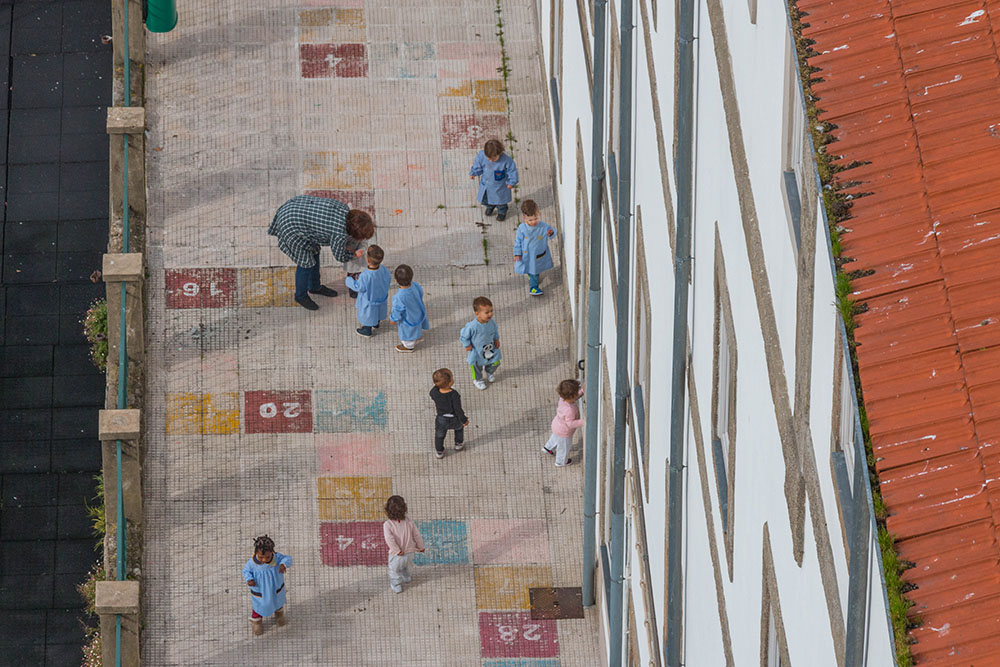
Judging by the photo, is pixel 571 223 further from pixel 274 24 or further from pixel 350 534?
pixel 274 24

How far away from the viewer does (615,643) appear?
17.3m

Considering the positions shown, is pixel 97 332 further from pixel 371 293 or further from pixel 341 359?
pixel 371 293

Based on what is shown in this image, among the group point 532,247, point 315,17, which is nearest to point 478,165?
point 532,247

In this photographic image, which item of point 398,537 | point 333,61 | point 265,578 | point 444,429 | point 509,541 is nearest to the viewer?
point 265,578

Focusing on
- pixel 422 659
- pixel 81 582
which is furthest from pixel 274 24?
pixel 422 659

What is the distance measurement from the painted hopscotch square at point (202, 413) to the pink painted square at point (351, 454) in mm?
963

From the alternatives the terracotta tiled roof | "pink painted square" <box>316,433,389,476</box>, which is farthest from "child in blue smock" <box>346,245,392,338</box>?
the terracotta tiled roof

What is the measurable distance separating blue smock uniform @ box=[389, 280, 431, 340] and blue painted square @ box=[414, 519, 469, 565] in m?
2.25

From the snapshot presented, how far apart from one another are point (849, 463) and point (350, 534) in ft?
39.2

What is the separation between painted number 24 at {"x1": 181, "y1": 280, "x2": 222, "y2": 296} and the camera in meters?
21.8

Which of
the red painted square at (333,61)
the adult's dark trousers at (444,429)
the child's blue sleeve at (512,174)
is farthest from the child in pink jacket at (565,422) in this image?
the red painted square at (333,61)

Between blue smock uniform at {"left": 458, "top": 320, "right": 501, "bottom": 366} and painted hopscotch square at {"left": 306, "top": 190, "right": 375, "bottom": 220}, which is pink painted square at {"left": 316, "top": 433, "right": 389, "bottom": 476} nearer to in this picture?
blue smock uniform at {"left": 458, "top": 320, "right": 501, "bottom": 366}

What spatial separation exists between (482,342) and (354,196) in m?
3.65

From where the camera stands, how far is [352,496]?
782 inches
